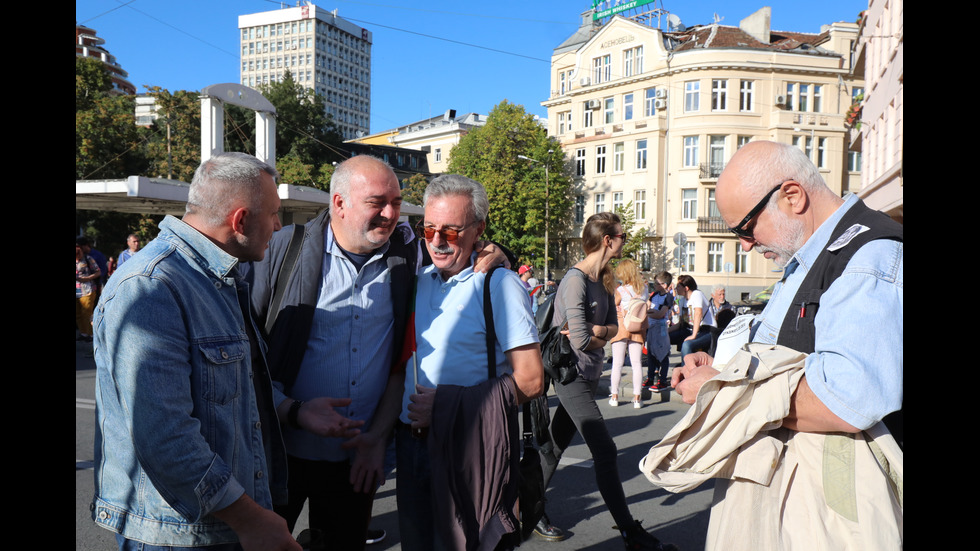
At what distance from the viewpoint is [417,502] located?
265cm

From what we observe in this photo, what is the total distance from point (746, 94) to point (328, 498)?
43361 millimetres

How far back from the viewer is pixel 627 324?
8.23m

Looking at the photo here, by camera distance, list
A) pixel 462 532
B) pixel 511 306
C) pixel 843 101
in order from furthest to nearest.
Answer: pixel 843 101
pixel 511 306
pixel 462 532

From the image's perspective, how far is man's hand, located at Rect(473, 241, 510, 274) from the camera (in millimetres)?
2723

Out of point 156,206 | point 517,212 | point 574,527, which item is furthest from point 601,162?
point 574,527

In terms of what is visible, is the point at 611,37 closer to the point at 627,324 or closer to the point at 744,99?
the point at 744,99

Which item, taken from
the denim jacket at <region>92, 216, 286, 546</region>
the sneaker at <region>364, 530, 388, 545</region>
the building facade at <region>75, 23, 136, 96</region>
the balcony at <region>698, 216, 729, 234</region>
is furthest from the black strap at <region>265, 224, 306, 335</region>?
the building facade at <region>75, 23, 136, 96</region>

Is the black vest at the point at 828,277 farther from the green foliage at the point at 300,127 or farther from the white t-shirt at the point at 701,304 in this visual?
the green foliage at the point at 300,127

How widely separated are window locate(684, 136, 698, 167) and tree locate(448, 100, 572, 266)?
9141 millimetres

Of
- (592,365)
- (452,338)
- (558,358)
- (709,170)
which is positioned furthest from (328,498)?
(709,170)

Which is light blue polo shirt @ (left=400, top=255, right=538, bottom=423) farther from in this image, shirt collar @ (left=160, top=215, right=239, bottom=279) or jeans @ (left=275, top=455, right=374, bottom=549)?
shirt collar @ (left=160, top=215, right=239, bottom=279)

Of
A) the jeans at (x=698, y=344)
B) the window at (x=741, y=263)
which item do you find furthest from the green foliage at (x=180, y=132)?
the window at (x=741, y=263)

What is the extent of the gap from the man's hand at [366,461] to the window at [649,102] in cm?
4344
